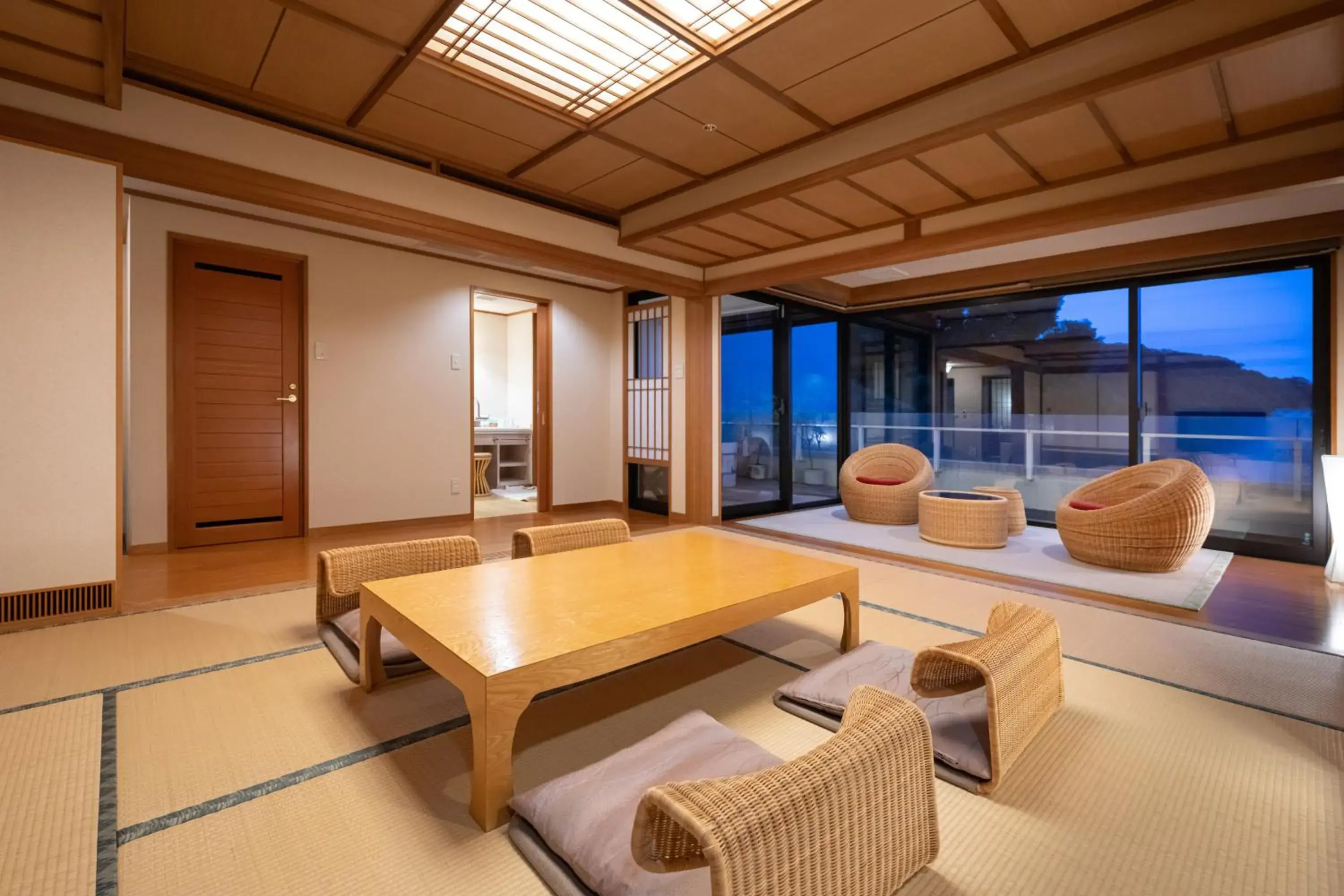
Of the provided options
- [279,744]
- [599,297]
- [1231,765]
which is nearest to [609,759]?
[279,744]

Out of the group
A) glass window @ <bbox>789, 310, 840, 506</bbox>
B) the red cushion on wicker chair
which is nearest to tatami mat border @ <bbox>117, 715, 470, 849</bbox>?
the red cushion on wicker chair

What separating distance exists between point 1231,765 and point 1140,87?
8.31ft

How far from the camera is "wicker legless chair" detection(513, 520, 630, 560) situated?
9.20 feet

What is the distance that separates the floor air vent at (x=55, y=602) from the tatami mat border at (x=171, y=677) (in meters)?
1.04

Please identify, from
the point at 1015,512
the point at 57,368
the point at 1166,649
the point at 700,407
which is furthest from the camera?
the point at 700,407

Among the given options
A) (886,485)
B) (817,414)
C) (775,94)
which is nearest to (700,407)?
(886,485)

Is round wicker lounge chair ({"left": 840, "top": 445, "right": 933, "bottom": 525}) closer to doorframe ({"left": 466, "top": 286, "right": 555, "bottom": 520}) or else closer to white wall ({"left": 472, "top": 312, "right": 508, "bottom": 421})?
doorframe ({"left": 466, "top": 286, "right": 555, "bottom": 520})

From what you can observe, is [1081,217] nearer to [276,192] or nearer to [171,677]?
[276,192]

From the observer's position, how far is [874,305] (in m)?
6.80

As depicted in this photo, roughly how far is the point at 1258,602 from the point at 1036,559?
117 centimetres

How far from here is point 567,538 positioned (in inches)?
115

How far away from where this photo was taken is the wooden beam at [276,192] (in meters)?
2.71

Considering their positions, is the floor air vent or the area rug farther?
the area rug

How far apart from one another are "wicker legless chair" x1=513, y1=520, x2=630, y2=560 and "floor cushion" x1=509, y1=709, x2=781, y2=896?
1.19 metres
